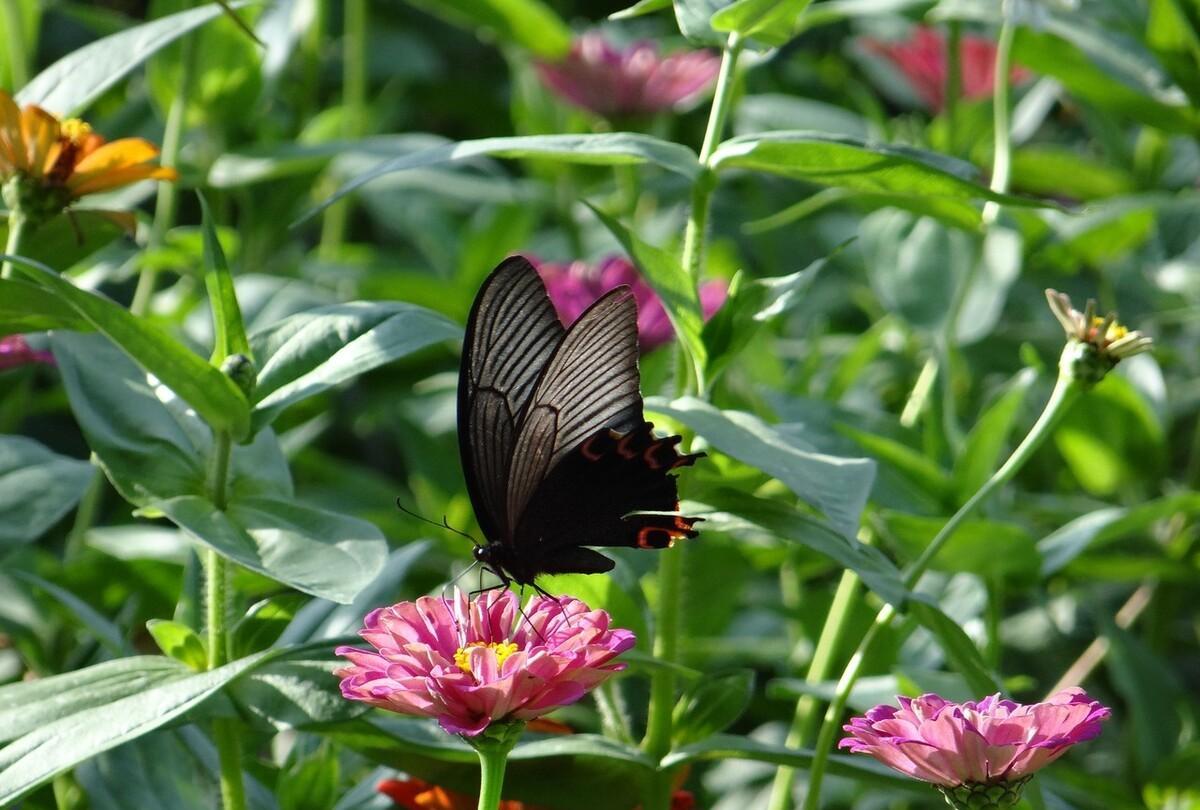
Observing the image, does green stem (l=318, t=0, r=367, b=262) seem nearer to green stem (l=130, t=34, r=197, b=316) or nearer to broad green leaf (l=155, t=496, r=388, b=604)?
green stem (l=130, t=34, r=197, b=316)

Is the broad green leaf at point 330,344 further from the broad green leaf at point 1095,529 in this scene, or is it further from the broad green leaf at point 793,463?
the broad green leaf at point 1095,529

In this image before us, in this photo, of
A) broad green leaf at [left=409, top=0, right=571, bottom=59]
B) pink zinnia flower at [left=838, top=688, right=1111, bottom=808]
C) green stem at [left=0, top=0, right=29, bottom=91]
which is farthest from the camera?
broad green leaf at [left=409, top=0, right=571, bottom=59]

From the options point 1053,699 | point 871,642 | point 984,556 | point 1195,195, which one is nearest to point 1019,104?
point 1195,195

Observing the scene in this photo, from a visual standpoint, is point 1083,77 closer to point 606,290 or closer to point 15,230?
point 606,290

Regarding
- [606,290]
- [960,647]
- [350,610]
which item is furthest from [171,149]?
[960,647]

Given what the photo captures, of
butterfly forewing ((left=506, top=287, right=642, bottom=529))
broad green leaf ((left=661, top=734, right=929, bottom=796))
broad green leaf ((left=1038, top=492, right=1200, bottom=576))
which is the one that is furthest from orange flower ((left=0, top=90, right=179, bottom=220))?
broad green leaf ((left=1038, top=492, right=1200, bottom=576))

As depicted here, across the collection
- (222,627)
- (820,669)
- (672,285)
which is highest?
(672,285)

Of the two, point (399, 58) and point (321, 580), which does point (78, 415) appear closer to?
point (321, 580)
